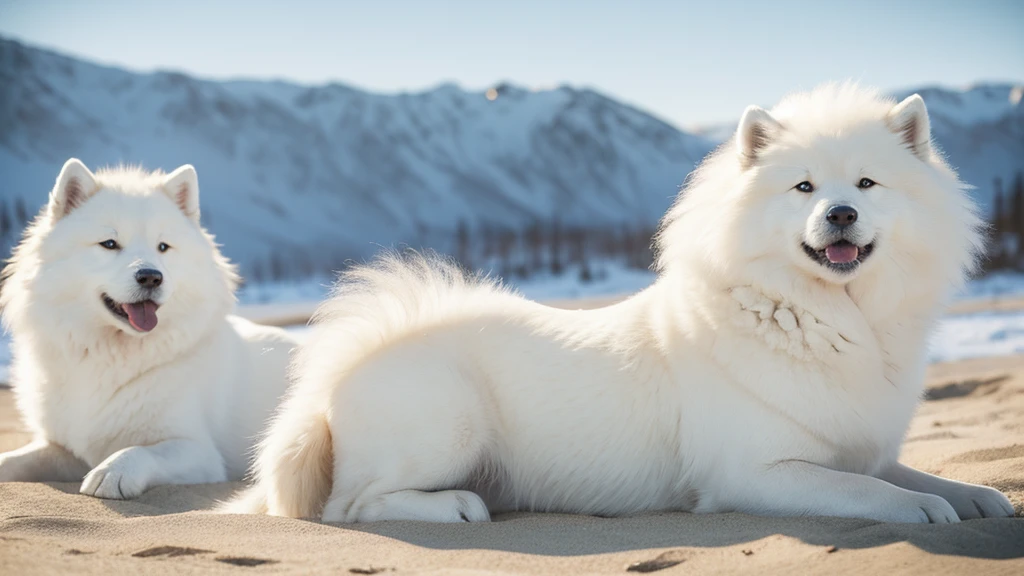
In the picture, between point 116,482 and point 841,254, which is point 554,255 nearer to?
point 116,482

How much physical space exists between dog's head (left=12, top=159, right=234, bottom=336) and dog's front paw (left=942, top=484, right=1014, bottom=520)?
3.99 m

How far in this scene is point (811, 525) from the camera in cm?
277

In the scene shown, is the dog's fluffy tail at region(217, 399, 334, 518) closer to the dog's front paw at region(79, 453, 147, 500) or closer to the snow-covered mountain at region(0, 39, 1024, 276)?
the dog's front paw at region(79, 453, 147, 500)

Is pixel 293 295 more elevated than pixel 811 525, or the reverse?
pixel 811 525

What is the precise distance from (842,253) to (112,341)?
3.94 meters

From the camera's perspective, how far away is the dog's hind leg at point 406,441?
3.34 meters

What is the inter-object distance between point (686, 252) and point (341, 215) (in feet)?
282

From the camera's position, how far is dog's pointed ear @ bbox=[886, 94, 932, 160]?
329 centimetres

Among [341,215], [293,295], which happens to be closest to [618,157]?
[341,215]

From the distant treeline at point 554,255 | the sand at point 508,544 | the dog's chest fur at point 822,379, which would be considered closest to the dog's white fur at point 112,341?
the sand at point 508,544

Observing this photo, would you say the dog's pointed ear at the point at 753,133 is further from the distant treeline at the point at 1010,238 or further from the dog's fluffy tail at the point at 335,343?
the distant treeline at the point at 1010,238

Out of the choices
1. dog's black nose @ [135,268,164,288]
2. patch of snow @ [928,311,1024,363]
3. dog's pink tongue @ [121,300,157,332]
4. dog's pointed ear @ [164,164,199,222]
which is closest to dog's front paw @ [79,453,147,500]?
dog's pink tongue @ [121,300,157,332]

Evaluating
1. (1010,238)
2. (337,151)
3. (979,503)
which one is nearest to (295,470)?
(979,503)

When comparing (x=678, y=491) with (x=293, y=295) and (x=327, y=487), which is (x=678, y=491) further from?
(x=293, y=295)
